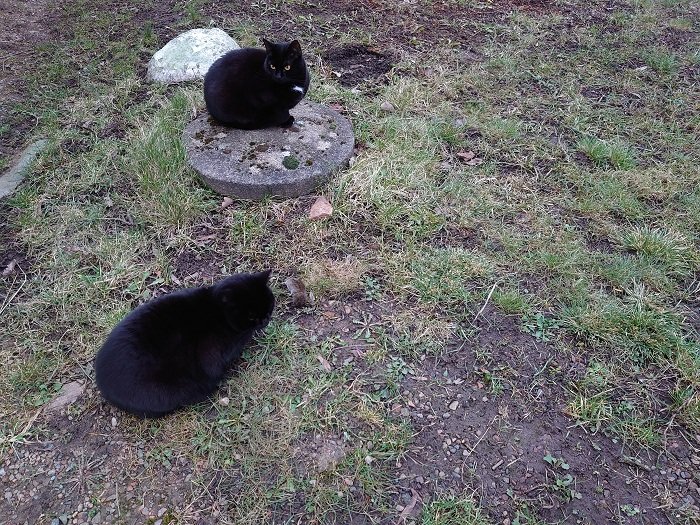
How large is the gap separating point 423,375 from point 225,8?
4931 millimetres

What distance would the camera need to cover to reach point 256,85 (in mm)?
3596

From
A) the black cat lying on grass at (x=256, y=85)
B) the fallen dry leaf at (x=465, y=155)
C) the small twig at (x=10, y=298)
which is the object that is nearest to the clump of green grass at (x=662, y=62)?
the fallen dry leaf at (x=465, y=155)

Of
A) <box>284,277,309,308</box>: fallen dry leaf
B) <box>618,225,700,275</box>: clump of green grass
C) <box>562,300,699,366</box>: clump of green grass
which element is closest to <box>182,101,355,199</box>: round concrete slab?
<box>284,277,309,308</box>: fallen dry leaf

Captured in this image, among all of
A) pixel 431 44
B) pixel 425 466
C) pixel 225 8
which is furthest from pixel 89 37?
pixel 425 466

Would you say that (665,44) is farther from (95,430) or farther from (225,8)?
(95,430)

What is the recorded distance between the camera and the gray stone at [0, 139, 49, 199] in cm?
361

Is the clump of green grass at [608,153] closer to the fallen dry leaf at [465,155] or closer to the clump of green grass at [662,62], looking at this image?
the fallen dry leaf at [465,155]

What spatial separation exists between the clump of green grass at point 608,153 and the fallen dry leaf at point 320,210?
83.9 inches

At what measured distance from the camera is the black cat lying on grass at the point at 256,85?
3564mm

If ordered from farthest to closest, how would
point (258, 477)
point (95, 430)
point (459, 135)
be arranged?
point (459, 135) → point (95, 430) → point (258, 477)

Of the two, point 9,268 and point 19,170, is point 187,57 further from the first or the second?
point 9,268

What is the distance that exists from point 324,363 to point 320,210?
1125 mm

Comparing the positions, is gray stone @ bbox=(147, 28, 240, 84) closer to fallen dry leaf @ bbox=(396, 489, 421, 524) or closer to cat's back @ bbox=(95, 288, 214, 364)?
cat's back @ bbox=(95, 288, 214, 364)

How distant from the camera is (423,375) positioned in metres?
2.62
